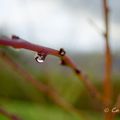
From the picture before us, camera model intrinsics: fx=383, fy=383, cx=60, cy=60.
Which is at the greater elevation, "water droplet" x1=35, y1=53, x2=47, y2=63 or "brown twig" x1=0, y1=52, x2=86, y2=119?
"brown twig" x1=0, y1=52, x2=86, y2=119

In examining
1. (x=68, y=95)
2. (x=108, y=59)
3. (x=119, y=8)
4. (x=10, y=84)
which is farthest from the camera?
(x=10, y=84)

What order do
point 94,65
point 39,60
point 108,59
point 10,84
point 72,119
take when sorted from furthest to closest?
point 10,84 < point 72,119 < point 94,65 < point 108,59 < point 39,60

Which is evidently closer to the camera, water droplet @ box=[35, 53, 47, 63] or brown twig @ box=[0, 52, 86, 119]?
water droplet @ box=[35, 53, 47, 63]

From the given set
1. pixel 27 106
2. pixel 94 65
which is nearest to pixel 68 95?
pixel 94 65

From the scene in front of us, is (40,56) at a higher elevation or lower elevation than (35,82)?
lower

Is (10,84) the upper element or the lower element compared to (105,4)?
upper

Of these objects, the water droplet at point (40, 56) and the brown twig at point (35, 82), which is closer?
the water droplet at point (40, 56)

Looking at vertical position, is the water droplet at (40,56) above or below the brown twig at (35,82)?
below

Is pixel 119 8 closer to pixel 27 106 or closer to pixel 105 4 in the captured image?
pixel 105 4

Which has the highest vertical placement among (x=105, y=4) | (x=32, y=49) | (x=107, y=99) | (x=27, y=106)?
(x=27, y=106)

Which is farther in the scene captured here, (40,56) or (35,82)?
(35,82)

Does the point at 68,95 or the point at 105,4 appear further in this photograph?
the point at 68,95
